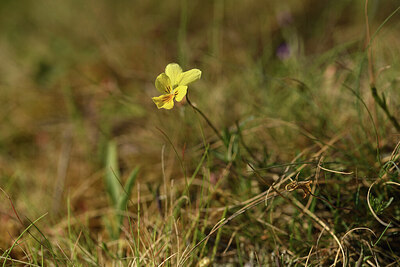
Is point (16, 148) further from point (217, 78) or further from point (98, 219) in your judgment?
point (217, 78)

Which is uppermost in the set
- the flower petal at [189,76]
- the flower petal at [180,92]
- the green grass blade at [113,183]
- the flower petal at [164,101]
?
the flower petal at [189,76]

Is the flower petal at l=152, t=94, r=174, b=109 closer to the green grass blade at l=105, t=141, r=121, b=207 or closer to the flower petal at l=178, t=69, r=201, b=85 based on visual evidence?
the flower petal at l=178, t=69, r=201, b=85

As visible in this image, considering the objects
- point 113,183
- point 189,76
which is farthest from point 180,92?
point 113,183

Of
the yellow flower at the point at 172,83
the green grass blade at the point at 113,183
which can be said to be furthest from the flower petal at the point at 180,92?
the green grass blade at the point at 113,183

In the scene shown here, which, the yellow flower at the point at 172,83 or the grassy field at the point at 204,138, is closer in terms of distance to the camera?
the yellow flower at the point at 172,83

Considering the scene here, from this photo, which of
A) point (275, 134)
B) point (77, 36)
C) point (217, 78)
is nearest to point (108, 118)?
point (217, 78)

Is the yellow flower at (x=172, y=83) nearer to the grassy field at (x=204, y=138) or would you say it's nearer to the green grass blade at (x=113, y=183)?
the grassy field at (x=204, y=138)
